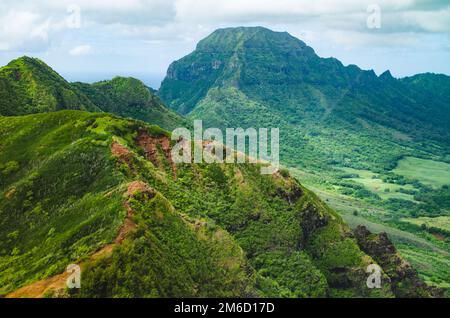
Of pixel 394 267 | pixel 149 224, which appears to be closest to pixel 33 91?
pixel 149 224

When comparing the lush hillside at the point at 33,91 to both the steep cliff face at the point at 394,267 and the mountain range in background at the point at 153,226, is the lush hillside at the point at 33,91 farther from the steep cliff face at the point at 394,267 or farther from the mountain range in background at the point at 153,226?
the steep cliff face at the point at 394,267

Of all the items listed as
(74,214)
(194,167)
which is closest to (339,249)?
(194,167)

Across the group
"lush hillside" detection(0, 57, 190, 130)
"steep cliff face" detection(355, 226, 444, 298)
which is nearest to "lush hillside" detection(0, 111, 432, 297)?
"steep cliff face" detection(355, 226, 444, 298)

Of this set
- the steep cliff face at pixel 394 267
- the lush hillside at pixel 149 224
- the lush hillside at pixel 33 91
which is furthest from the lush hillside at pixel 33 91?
the steep cliff face at pixel 394 267
